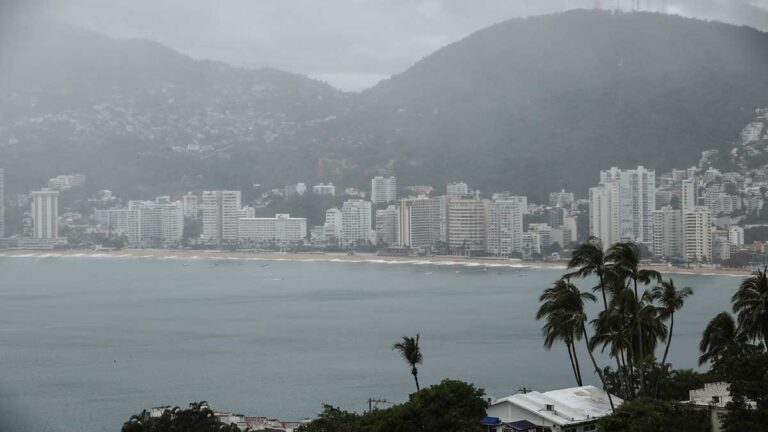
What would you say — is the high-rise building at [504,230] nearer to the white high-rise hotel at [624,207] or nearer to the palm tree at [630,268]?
the white high-rise hotel at [624,207]

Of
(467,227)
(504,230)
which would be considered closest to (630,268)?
(504,230)

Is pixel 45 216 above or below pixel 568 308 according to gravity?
above

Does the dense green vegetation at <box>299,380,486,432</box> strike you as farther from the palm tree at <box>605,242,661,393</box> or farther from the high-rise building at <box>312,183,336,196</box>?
the high-rise building at <box>312,183,336,196</box>

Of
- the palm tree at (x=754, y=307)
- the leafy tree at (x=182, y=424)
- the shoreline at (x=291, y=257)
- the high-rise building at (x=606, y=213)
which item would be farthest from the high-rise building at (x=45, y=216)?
the palm tree at (x=754, y=307)

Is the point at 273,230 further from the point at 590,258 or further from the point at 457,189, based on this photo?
the point at 590,258

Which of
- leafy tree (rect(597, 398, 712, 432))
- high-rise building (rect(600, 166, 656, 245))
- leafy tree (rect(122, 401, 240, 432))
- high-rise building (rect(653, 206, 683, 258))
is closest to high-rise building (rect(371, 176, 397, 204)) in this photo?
high-rise building (rect(600, 166, 656, 245))

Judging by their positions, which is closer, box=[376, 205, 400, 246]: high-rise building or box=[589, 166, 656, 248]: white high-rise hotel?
box=[589, 166, 656, 248]: white high-rise hotel

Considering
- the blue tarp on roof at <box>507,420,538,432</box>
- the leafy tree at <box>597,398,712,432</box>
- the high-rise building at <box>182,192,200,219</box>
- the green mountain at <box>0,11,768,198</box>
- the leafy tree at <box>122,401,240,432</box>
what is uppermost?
the green mountain at <box>0,11,768,198</box>

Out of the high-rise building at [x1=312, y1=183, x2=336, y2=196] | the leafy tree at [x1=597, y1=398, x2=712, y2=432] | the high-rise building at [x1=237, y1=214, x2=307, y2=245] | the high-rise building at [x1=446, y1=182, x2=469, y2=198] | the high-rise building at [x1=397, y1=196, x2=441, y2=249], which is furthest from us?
the high-rise building at [x1=312, y1=183, x2=336, y2=196]
